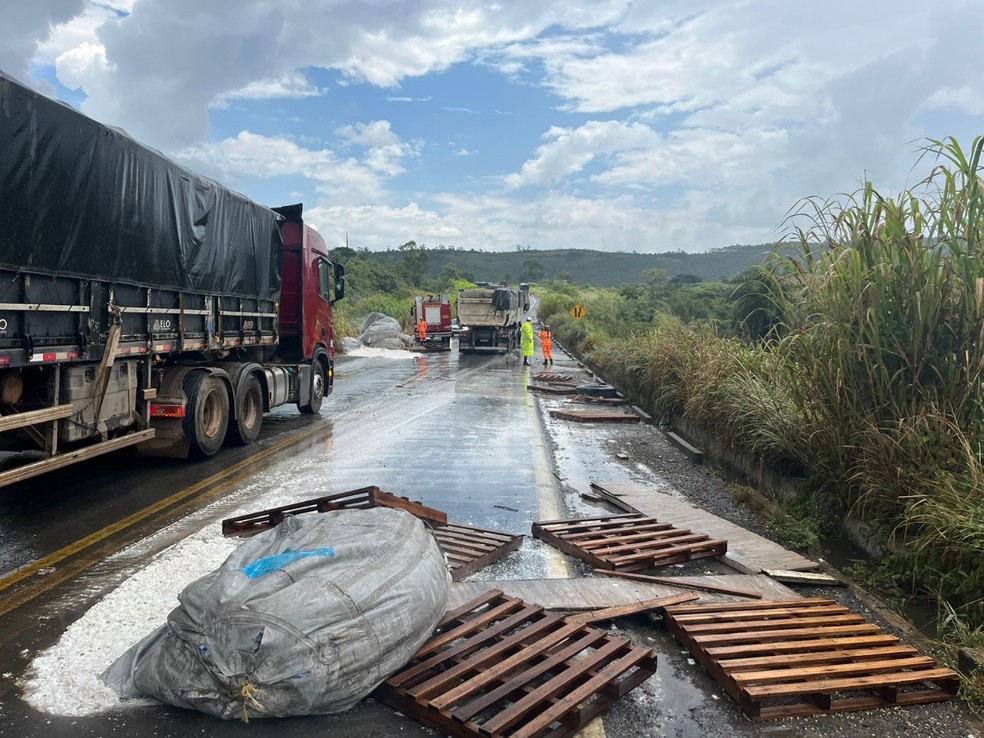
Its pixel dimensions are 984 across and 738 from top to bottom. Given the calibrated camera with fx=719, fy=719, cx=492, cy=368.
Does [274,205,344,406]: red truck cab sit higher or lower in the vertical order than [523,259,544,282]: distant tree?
lower

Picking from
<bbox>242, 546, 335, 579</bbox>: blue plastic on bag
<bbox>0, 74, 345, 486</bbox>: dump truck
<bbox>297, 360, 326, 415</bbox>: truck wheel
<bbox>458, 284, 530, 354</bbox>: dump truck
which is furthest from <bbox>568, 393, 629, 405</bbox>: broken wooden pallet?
<bbox>458, 284, 530, 354</bbox>: dump truck

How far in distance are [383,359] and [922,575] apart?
24242 mm

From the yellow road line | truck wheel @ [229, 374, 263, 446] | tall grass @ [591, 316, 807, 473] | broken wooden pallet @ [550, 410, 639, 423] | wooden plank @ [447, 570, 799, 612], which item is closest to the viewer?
wooden plank @ [447, 570, 799, 612]

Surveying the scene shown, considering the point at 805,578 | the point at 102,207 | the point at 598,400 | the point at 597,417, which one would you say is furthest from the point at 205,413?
the point at 598,400

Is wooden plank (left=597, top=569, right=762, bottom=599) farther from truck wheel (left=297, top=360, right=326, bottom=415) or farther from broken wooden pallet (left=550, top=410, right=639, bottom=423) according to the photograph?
truck wheel (left=297, top=360, right=326, bottom=415)

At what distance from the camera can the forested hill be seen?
153 meters

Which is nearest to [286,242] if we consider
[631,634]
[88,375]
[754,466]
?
[88,375]

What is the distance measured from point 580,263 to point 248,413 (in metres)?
166

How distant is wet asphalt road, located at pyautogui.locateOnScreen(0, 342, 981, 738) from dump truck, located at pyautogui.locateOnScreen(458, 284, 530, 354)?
1616 cm

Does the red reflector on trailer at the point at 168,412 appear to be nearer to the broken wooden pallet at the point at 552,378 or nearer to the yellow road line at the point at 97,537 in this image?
the yellow road line at the point at 97,537

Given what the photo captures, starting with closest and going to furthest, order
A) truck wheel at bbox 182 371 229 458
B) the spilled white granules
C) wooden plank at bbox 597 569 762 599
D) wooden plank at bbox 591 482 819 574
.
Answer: the spilled white granules < wooden plank at bbox 597 569 762 599 < wooden plank at bbox 591 482 819 574 < truck wheel at bbox 182 371 229 458

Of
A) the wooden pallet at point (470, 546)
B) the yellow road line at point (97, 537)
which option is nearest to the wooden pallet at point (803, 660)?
the wooden pallet at point (470, 546)

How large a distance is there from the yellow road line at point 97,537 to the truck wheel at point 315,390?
3425 millimetres

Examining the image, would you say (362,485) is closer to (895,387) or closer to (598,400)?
(895,387)
